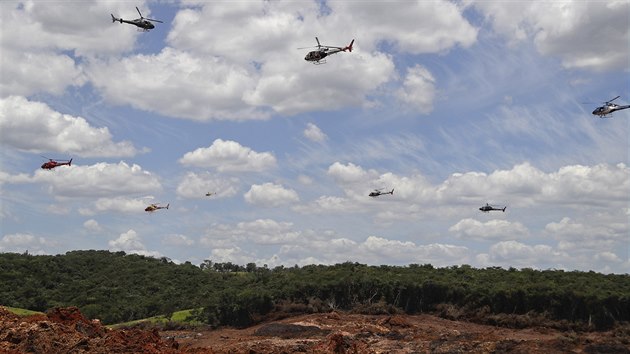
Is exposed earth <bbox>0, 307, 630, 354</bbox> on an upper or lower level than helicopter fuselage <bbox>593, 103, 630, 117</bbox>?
lower

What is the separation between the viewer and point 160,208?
163ft


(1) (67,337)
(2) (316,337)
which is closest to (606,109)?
(2) (316,337)

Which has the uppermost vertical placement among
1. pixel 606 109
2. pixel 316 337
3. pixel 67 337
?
pixel 606 109

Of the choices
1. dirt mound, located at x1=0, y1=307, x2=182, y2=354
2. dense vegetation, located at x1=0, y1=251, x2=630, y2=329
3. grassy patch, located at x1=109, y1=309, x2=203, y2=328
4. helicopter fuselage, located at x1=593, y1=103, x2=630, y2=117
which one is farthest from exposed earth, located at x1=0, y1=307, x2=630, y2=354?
helicopter fuselage, located at x1=593, y1=103, x2=630, y2=117

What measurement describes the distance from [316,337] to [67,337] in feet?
45.6

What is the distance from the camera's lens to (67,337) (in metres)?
21.6

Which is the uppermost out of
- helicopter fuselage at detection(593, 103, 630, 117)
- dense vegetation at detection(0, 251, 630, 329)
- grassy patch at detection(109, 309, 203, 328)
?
helicopter fuselage at detection(593, 103, 630, 117)

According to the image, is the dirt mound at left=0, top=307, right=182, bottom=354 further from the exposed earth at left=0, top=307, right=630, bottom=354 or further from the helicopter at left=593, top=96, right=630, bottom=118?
the helicopter at left=593, top=96, right=630, bottom=118

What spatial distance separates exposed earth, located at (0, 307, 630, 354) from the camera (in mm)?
21641

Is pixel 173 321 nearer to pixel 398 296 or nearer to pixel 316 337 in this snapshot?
pixel 398 296

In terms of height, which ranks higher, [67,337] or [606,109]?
[606,109]

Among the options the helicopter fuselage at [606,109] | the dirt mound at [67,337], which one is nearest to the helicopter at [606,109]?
the helicopter fuselage at [606,109]

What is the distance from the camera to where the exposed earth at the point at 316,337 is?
2164cm

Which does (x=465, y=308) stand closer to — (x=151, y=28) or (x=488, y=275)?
(x=488, y=275)
